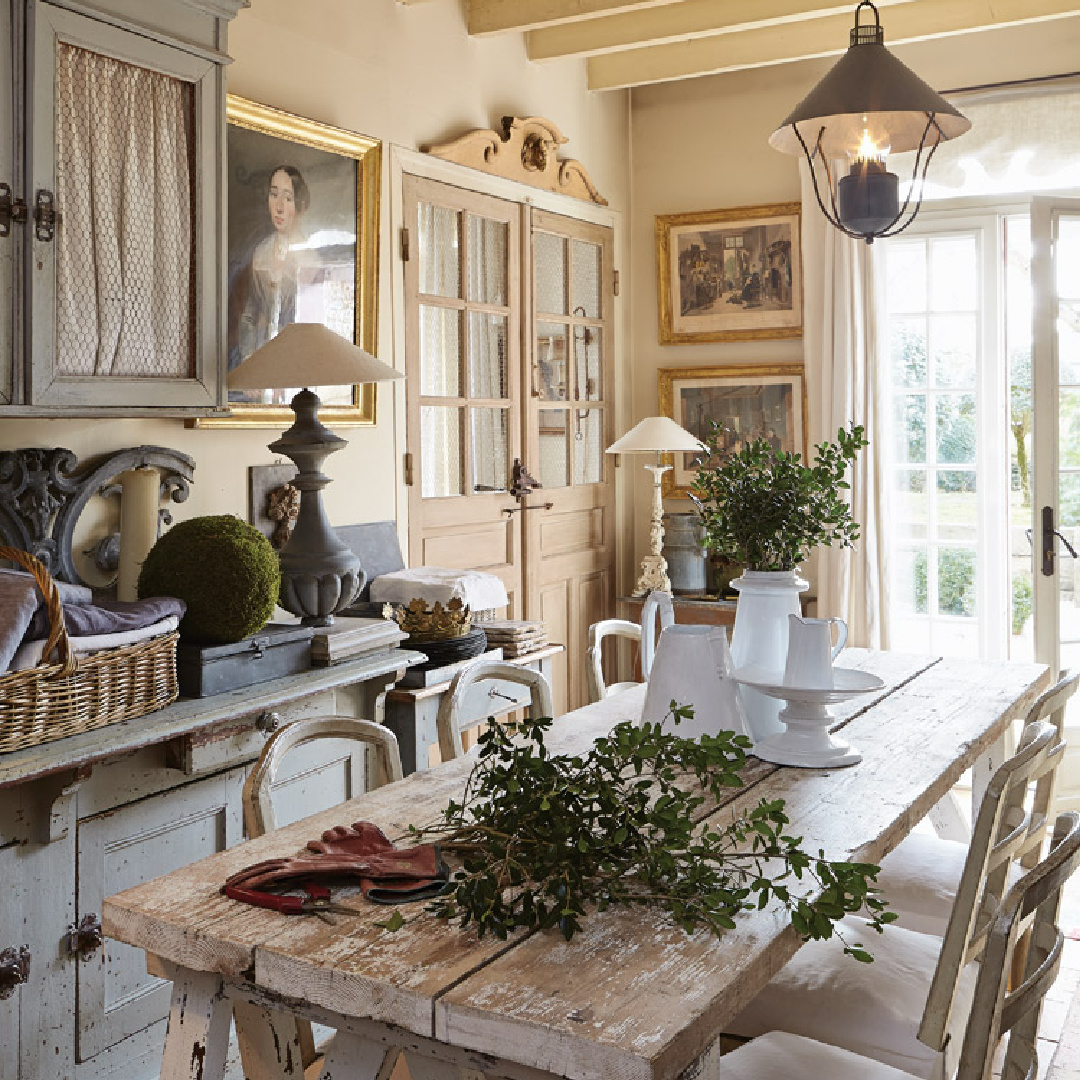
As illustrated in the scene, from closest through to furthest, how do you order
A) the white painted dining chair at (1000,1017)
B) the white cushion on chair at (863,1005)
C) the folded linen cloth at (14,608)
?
the white painted dining chair at (1000,1017) < the white cushion on chair at (863,1005) < the folded linen cloth at (14,608)

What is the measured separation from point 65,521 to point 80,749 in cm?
78

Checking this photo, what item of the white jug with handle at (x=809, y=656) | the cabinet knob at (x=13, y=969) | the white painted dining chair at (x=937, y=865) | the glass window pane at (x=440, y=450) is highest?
the glass window pane at (x=440, y=450)

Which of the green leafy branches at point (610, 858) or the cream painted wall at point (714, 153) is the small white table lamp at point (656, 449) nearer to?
the cream painted wall at point (714, 153)

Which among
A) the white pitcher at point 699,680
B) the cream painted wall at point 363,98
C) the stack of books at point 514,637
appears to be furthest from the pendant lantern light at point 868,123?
the stack of books at point 514,637

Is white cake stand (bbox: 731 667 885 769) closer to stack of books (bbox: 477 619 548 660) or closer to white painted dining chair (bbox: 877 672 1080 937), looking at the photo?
white painted dining chair (bbox: 877 672 1080 937)

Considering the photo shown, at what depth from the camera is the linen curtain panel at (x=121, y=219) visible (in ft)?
8.19

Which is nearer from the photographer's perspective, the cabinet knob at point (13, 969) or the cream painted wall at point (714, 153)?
the cabinet knob at point (13, 969)

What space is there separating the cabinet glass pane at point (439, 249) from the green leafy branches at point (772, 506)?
2.05m

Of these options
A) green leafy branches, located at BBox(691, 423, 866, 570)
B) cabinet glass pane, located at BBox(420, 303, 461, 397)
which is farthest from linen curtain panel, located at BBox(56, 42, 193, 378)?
cabinet glass pane, located at BBox(420, 303, 461, 397)

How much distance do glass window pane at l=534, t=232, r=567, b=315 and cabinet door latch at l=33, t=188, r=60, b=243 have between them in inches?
104

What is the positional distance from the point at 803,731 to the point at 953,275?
3.36 m

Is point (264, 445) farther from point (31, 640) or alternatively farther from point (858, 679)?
point (858, 679)

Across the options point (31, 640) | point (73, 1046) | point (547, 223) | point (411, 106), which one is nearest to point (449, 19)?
point (411, 106)

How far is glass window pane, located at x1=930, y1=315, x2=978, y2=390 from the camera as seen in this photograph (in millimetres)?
5105
